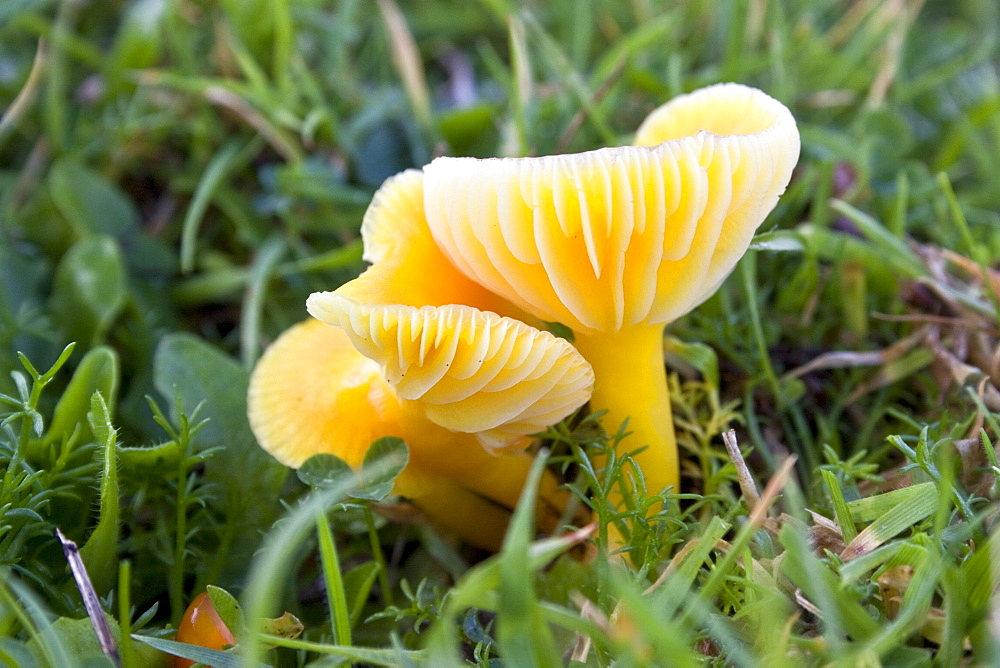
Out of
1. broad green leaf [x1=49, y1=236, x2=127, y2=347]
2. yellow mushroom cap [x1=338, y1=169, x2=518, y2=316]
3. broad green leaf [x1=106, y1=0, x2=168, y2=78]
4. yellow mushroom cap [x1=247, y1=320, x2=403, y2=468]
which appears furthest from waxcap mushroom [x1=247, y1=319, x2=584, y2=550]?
broad green leaf [x1=106, y1=0, x2=168, y2=78]

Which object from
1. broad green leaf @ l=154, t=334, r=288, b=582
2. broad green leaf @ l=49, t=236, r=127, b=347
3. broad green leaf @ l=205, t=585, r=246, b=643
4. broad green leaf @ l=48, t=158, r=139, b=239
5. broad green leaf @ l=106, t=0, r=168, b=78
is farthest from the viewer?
broad green leaf @ l=106, t=0, r=168, b=78

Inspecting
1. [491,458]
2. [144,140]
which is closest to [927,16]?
[491,458]

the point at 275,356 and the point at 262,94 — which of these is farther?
the point at 262,94

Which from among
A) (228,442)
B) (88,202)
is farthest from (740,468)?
(88,202)

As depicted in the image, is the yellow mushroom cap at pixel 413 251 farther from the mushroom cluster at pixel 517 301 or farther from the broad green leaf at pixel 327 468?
the broad green leaf at pixel 327 468

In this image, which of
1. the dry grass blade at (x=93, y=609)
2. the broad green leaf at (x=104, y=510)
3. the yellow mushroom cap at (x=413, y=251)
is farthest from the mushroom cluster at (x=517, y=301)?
the dry grass blade at (x=93, y=609)

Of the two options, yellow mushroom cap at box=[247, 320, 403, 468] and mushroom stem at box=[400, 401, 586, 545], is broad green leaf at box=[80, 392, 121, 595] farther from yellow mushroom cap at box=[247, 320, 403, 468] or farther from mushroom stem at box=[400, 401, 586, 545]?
mushroom stem at box=[400, 401, 586, 545]

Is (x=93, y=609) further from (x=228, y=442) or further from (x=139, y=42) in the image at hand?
(x=139, y=42)

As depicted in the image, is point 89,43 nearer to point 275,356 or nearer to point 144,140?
point 144,140
